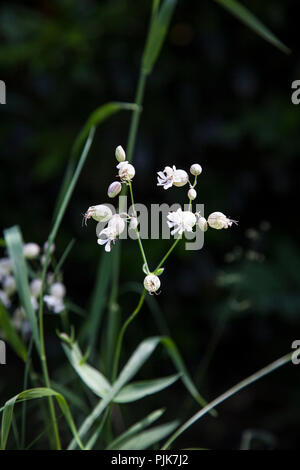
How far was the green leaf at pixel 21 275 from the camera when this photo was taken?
0.60 metres

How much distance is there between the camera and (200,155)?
5.20ft

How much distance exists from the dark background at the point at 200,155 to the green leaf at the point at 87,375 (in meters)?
0.76

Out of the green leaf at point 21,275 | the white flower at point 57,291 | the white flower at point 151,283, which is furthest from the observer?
the white flower at point 57,291

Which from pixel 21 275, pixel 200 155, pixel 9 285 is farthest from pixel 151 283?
pixel 200 155

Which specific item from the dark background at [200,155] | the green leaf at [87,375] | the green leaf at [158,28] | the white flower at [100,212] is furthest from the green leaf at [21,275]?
the dark background at [200,155]

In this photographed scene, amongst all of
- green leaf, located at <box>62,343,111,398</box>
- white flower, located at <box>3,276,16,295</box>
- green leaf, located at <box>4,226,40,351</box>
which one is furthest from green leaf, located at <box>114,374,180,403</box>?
white flower, located at <box>3,276,16,295</box>

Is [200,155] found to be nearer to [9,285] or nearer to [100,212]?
[9,285]

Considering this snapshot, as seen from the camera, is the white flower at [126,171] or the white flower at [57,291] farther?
the white flower at [57,291]

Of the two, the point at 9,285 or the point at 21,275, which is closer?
the point at 21,275

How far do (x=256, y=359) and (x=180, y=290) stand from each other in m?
0.32

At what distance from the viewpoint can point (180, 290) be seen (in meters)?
1.57

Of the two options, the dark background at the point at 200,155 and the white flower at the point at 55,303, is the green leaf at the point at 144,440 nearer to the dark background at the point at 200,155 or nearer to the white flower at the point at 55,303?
the white flower at the point at 55,303

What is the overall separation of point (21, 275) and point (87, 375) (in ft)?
0.48
